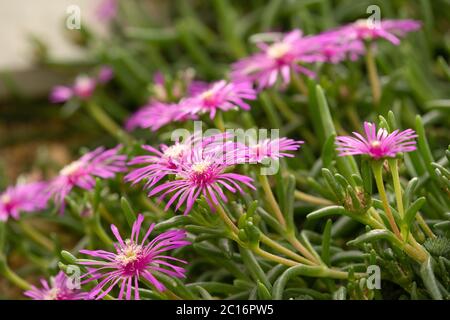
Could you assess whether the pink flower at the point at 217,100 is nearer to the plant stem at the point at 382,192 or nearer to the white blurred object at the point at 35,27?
the plant stem at the point at 382,192

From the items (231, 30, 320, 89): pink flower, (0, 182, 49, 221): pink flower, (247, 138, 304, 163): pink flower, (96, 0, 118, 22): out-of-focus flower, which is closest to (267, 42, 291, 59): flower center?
(231, 30, 320, 89): pink flower

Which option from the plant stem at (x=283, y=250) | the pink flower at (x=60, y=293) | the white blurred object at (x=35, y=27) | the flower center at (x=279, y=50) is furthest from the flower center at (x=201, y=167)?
the white blurred object at (x=35, y=27)

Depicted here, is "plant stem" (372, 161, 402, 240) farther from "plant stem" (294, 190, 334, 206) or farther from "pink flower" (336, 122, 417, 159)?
"plant stem" (294, 190, 334, 206)

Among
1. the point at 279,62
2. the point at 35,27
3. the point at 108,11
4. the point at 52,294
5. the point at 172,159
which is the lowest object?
the point at 52,294

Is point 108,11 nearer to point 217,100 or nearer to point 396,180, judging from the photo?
point 217,100

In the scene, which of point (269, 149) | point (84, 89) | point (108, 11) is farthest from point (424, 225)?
point (108, 11)
